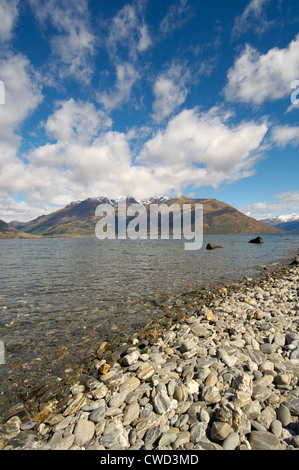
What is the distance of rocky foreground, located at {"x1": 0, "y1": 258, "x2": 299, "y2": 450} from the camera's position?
4.47 m

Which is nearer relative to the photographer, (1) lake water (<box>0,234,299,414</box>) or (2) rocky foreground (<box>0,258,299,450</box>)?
(2) rocky foreground (<box>0,258,299,450</box>)

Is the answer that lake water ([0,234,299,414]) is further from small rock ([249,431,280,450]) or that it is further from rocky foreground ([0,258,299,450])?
small rock ([249,431,280,450])

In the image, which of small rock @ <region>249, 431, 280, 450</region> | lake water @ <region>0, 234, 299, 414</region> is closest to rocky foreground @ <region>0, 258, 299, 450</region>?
small rock @ <region>249, 431, 280, 450</region>

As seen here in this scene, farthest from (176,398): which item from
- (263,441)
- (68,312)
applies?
(68,312)

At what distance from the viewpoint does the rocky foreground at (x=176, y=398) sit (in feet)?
14.7

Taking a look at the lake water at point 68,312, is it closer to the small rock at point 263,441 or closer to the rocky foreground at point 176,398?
the rocky foreground at point 176,398

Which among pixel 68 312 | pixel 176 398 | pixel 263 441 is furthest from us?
pixel 68 312

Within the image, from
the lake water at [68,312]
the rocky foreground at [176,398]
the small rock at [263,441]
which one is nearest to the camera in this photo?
the small rock at [263,441]

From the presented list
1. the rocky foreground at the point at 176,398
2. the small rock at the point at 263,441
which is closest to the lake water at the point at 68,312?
the rocky foreground at the point at 176,398

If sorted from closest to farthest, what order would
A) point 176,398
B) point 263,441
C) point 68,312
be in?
1. point 263,441
2. point 176,398
3. point 68,312

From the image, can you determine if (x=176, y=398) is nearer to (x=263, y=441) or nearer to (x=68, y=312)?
(x=263, y=441)

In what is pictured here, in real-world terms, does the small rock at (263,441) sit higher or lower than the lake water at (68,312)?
higher

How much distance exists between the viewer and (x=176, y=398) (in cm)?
563

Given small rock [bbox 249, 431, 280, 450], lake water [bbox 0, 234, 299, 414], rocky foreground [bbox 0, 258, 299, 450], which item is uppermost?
small rock [bbox 249, 431, 280, 450]
